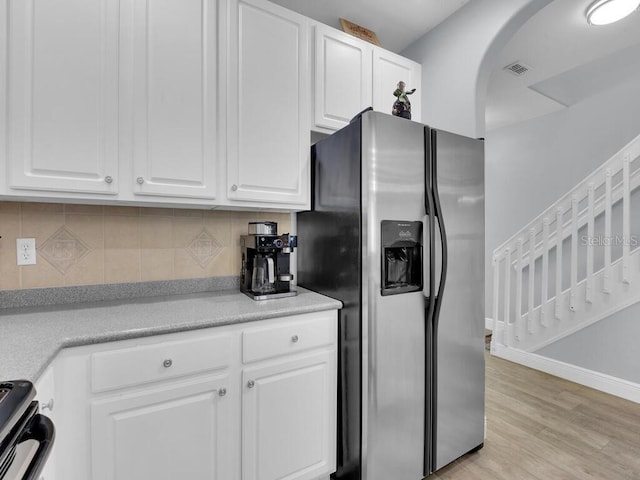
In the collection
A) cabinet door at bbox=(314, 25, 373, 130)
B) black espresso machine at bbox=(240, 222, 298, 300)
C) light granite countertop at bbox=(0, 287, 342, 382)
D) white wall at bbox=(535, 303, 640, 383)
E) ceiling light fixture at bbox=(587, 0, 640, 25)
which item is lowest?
white wall at bbox=(535, 303, 640, 383)

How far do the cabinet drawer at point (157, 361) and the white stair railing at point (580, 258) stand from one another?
3.01 meters

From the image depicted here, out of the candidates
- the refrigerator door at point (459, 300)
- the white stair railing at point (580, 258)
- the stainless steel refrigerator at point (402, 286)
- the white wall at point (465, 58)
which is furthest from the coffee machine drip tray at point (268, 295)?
the white stair railing at point (580, 258)

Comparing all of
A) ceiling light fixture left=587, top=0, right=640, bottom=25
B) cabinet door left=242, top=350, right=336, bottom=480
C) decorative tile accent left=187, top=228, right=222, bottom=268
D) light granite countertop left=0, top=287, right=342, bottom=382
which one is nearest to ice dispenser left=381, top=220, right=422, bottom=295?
light granite countertop left=0, top=287, right=342, bottom=382

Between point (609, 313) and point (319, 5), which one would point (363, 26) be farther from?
point (609, 313)

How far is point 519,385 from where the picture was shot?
2.71 m

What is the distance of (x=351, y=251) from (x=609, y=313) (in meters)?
2.49

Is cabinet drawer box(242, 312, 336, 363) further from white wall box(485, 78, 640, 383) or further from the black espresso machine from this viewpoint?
white wall box(485, 78, 640, 383)

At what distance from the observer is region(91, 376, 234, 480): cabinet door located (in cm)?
114

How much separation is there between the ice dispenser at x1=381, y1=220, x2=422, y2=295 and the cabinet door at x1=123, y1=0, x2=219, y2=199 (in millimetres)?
896

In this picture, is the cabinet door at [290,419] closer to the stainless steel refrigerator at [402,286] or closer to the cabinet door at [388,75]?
the stainless steel refrigerator at [402,286]

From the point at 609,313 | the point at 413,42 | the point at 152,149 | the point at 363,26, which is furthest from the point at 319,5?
the point at 609,313

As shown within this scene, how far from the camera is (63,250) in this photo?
5.15 feet

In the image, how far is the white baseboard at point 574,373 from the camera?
2.47m

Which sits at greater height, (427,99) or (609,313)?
(427,99)
